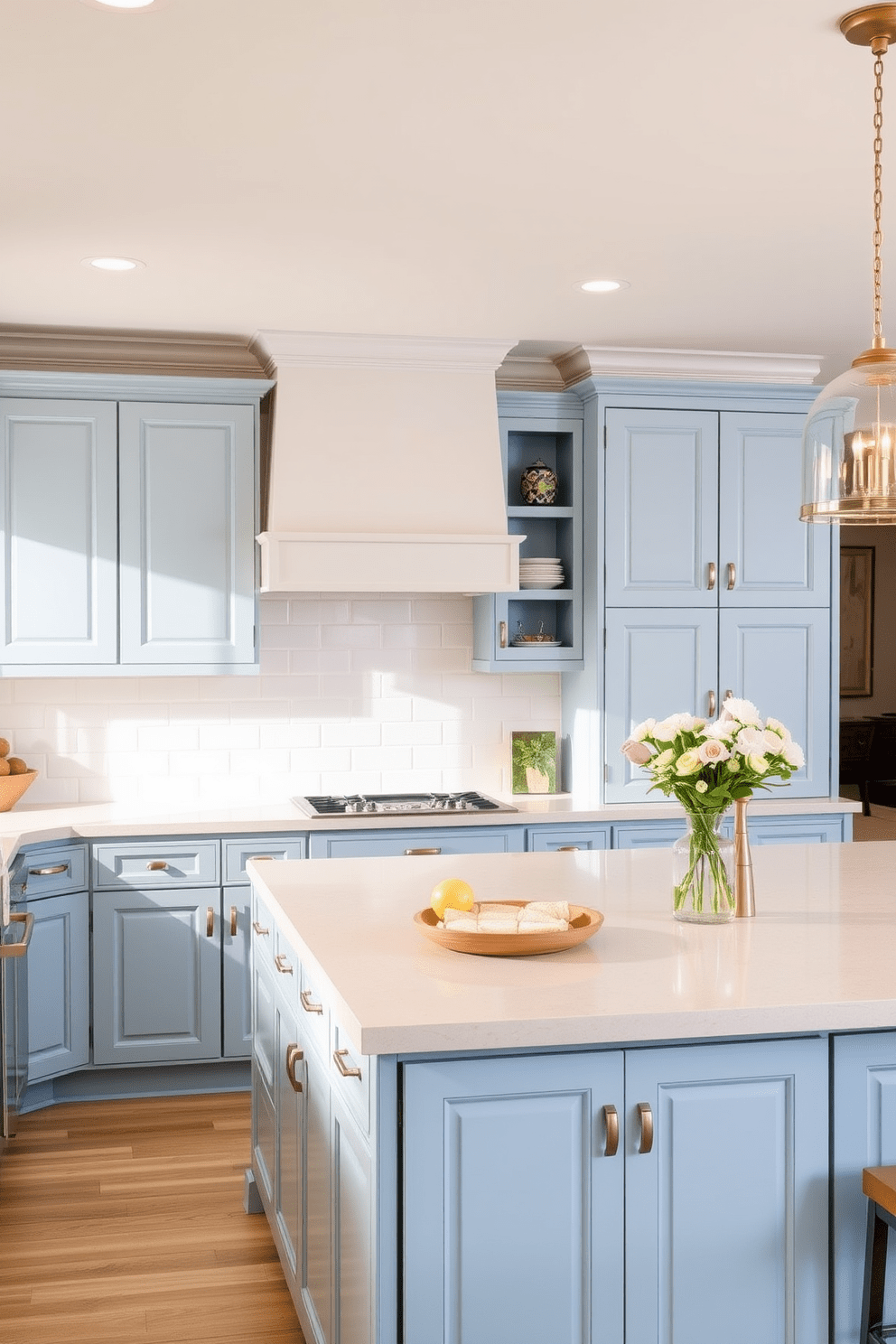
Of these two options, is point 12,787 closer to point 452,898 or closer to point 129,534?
point 129,534

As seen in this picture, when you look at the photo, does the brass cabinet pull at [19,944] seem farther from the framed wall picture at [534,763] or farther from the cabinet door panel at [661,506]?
the cabinet door panel at [661,506]

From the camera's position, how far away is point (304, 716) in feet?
16.9

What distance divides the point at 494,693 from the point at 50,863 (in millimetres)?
1884

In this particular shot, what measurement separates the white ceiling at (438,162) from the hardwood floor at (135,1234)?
8.48 feet

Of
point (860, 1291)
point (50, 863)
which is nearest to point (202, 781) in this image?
point (50, 863)

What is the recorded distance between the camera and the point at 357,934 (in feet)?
8.62

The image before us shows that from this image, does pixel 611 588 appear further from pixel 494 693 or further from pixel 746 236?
pixel 746 236

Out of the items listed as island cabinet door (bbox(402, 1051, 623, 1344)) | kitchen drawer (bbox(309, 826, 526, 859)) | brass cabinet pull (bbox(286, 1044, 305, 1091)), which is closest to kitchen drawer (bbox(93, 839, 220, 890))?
kitchen drawer (bbox(309, 826, 526, 859))

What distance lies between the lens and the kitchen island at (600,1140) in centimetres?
200

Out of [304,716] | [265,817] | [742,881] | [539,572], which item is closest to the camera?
[742,881]

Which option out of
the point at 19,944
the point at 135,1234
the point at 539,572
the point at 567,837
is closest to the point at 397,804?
the point at 567,837

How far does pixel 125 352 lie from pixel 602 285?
1855 mm

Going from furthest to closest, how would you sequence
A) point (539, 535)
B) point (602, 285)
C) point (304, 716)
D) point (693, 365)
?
point (539, 535)
point (304, 716)
point (693, 365)
point (602, 285)

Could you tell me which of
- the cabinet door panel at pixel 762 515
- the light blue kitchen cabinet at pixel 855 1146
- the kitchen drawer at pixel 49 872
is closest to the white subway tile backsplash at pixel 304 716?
the kitchen drawer at pixel 49 872
